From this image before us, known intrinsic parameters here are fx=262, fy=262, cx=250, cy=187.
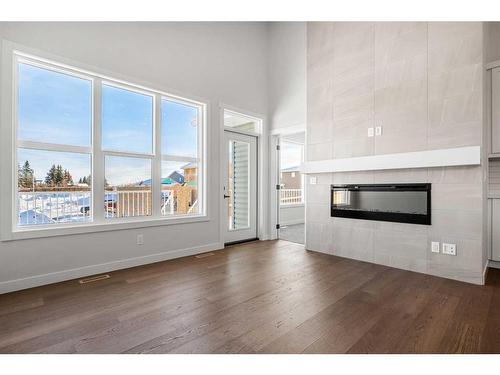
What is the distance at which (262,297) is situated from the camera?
7.95 feet

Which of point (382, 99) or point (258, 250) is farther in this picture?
point (258, 250)

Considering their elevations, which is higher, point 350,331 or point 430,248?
point 430,248

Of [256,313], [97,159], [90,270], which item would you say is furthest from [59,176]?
[256,313]

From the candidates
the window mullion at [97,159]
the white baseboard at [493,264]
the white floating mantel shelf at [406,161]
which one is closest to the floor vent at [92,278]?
the window mullion at [97,159]

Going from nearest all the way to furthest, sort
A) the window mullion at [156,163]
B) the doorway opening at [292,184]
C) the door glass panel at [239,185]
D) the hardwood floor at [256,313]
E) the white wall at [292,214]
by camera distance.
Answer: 1. the hardwood floor at [256,313]
2. the window mullion at [156,163]
3. the door glass panel at [239,185]
4. the white wall at [292,214]
5. the doorway opening at [292,184]

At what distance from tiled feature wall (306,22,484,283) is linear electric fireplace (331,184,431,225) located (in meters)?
0.08

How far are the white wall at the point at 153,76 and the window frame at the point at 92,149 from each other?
9 cm

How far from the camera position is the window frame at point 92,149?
2.57 meters

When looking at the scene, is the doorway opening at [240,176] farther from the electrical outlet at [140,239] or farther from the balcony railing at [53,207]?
the balcony railing at [53,207]

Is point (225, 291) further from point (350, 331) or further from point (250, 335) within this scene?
point (350, 331)

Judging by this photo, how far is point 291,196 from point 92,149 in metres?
5.31

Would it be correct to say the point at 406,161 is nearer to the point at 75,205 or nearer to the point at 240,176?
the point at 240,176
